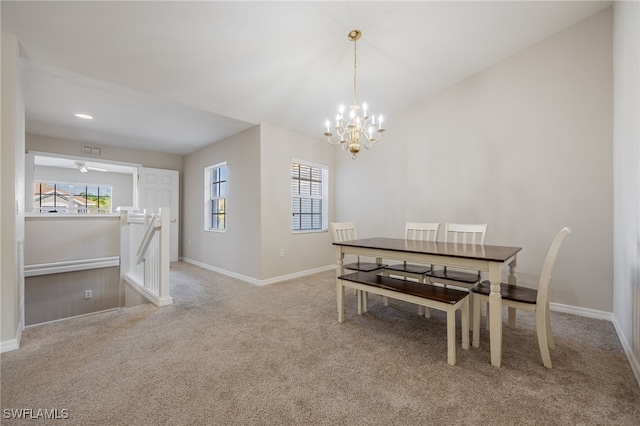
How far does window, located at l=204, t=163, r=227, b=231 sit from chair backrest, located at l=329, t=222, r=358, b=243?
2.81 meters

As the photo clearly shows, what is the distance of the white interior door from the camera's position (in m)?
5.30

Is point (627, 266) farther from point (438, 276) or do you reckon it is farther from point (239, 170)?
point (239, 170)

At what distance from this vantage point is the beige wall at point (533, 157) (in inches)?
105

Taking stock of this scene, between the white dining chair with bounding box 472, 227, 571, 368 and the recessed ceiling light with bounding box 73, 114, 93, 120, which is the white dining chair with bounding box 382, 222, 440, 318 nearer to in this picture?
the white dining chair with bounding box 472, 227, 571, 368

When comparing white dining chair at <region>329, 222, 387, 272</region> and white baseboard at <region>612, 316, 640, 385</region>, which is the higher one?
white dining chair at <region>329, 222, 387, 272</region>

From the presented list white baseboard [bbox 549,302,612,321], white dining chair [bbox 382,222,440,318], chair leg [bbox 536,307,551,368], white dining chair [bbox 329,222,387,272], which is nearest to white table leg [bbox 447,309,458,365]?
chair leg [bbox 536,307,551,368]

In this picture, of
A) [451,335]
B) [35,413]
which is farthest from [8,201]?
[451,335]

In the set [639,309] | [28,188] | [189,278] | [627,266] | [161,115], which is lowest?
[189,278]

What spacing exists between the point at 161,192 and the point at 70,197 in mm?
4813

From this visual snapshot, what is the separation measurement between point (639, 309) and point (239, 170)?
14.8 feet

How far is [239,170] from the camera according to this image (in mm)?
4301

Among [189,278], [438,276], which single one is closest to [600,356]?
[438,276]

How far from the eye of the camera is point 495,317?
1821 millimetres

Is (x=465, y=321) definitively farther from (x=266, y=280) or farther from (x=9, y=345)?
(x=9, y=345)
